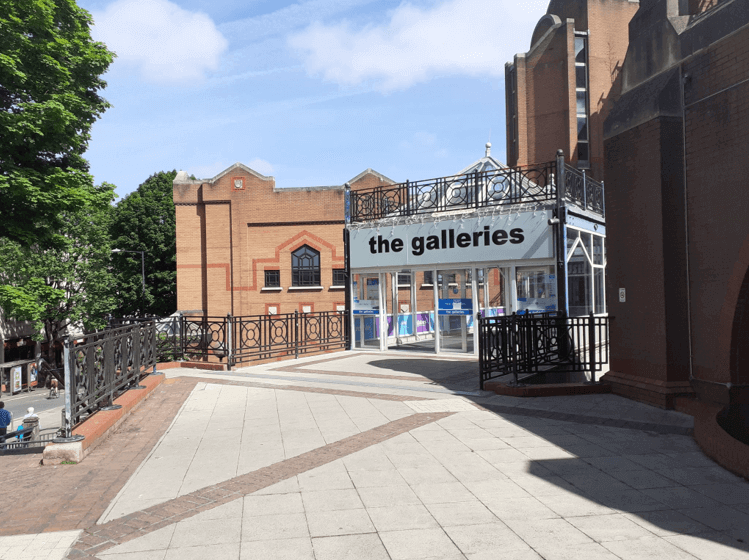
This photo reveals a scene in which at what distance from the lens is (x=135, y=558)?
4008mm

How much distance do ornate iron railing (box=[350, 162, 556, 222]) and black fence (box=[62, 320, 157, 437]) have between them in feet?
27.2

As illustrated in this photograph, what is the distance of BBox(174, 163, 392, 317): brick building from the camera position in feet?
102

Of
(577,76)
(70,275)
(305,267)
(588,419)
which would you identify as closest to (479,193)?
(588,419)

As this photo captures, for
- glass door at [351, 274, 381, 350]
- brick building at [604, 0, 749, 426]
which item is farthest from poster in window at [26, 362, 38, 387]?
brick building at [604, 0, 749, 426]

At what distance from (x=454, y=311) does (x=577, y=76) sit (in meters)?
23.0

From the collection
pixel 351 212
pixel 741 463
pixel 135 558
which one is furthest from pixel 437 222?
pixel 135 558

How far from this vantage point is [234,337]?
1424cm

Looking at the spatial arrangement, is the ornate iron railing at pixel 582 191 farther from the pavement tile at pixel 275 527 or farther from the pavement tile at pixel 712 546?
the pavement tile at pixel 275 527

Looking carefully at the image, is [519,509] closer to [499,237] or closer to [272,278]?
[499,237]

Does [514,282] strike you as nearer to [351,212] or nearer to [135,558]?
[351,212]

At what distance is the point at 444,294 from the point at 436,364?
2.77m

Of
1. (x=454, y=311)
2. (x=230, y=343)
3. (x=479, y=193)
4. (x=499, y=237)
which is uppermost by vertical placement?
(x=479, y=193)

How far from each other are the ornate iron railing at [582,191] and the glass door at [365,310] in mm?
5869

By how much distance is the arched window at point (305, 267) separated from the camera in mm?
31141
